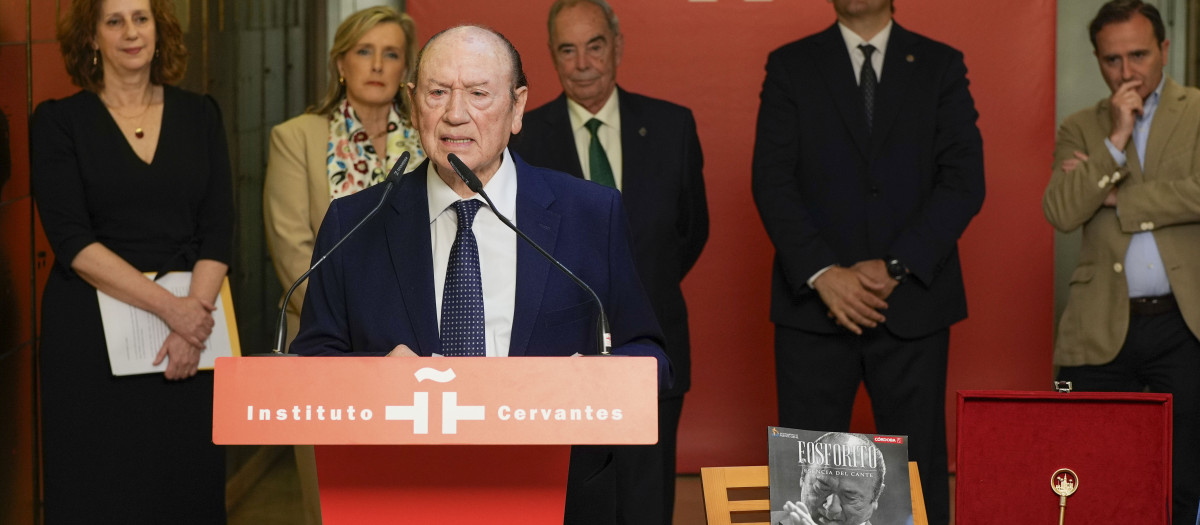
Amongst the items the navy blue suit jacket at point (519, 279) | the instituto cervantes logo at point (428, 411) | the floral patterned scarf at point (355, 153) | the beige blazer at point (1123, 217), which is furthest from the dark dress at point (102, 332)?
the beige blazer at point (1123, 217)

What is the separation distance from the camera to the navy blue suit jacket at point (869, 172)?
12.1 feet

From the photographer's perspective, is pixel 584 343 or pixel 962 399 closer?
pixel 962 399

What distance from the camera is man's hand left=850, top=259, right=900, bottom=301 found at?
11.9 ft

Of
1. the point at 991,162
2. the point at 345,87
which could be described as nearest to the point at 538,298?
the point at 345,87

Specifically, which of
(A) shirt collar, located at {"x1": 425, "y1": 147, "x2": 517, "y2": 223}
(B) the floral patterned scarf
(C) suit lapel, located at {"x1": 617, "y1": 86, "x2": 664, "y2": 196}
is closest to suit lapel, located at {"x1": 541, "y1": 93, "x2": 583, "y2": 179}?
(C) suit lapel, located at {"x1": 617, "y1": 86, "x2": 664, "y2": 196}

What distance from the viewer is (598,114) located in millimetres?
3918

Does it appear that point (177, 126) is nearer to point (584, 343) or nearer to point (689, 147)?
point (689, 147)

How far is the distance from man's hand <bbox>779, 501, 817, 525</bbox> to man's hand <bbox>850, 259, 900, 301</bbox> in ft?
5.97

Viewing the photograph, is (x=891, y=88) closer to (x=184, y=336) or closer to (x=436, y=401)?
(x=184, y=336)

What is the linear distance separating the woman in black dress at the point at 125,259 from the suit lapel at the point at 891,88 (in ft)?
6.43

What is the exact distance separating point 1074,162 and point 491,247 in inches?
92.2

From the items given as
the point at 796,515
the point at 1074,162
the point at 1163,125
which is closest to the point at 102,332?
the point at 796,515

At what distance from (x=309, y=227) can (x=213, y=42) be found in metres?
1.33

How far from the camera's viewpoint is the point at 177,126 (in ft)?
12.0
